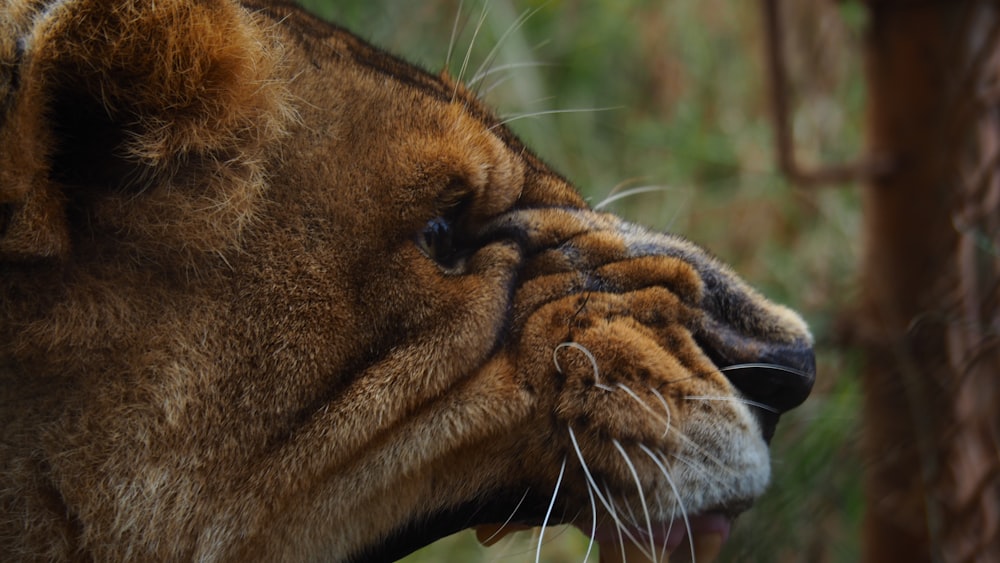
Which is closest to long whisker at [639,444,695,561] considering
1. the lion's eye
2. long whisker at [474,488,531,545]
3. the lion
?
the lion

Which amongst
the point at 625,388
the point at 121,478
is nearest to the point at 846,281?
the point at 625,388

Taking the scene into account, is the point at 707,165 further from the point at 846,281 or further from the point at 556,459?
the point at 556,459

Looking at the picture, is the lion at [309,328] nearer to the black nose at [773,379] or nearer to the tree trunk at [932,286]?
the black nose at [773,379]

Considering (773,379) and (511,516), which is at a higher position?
(773,379)

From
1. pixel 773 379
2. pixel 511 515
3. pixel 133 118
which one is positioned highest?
pixel 133 118

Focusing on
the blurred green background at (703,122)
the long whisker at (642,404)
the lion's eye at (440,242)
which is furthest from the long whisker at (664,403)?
the blurred green background at (703,122)

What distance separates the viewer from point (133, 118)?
1.65 meters

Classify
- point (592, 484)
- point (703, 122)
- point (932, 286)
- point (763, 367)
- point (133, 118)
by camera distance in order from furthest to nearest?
point (703, 122) < point (932, 286) < point (763, 367) < point (592, 484) < point (133, 118)

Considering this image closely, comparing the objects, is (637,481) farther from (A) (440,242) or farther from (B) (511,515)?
(A) (440,242)

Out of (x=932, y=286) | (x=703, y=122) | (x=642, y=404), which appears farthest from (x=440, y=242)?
(x=703, y=122)

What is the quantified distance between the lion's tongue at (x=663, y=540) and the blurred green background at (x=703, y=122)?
120cm

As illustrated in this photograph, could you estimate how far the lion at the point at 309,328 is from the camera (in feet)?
5.27

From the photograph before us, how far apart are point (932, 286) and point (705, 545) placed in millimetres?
1235

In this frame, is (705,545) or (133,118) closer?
(133,118)
